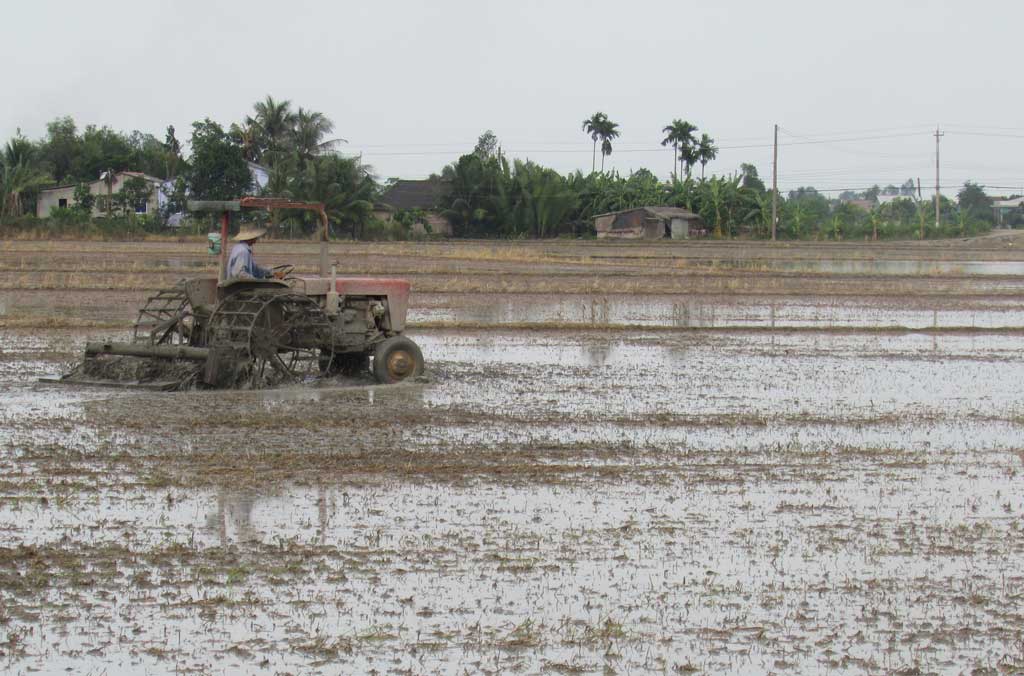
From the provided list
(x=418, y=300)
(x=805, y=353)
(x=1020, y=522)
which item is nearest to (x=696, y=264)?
(x=418, y=300)

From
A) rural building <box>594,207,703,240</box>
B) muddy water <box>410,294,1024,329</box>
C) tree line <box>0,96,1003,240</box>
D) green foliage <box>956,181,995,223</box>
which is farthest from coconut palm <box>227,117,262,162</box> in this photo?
green foliage <box>956,181,995,223</box>

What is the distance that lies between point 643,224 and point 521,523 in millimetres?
58033

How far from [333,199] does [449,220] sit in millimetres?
11651

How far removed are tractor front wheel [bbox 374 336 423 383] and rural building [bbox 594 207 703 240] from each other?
5035 centimetres

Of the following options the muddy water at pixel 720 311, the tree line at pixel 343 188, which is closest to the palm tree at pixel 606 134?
the tree line at pixel 343 188

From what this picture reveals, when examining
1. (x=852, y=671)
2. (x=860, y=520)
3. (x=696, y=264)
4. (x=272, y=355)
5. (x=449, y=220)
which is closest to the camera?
(x=852, y=671)

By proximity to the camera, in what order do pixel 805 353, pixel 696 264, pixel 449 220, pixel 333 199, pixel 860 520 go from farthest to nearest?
pixel 449 220, pixel 333 199, pixel 696 264, pixel 805 353, pixel 860 520

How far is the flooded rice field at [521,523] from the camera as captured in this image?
17.7 ft

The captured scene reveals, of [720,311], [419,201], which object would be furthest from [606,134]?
[720,311]

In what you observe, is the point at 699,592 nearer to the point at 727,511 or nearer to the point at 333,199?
the point at 727,511

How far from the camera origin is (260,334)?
12656 millimetres

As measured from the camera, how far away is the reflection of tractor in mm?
12336

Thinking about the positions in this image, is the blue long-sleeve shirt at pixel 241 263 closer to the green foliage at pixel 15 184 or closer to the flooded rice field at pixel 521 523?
the flooded rice field at pixel 521 523

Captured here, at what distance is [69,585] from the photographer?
5992 millimetres
